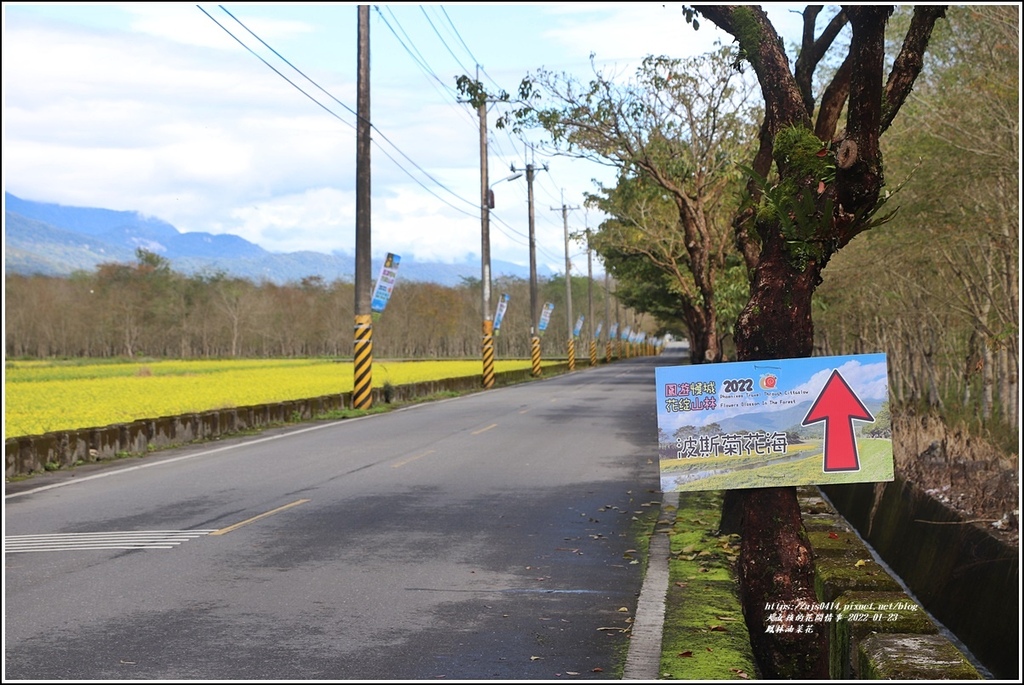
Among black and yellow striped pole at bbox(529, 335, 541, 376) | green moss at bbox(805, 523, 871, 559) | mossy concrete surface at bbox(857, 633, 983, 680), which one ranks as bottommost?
mossy concrete surface at bbox(857, 633, 983, 680)

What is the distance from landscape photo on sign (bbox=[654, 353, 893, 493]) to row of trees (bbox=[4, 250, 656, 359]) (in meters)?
117

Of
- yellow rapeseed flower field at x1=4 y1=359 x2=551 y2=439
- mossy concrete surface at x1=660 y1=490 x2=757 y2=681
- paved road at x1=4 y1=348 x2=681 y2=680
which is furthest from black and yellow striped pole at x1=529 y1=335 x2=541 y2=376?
mossy concrete surface at x1=660 y1=490 x2=757 y2=681

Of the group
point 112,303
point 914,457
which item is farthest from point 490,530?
point 112,303

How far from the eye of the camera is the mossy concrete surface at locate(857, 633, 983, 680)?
4.75m

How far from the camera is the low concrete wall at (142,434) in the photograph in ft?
53.5

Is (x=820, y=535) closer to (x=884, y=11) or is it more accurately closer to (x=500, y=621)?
(x=500, y=621)

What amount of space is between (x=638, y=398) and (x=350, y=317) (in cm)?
11607

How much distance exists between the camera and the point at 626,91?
20.1 metres

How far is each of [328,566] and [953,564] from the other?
16.7 feet

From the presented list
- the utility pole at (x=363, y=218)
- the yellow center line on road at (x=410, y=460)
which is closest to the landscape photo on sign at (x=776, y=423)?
the yellow center line on road at (x=410, y=460)

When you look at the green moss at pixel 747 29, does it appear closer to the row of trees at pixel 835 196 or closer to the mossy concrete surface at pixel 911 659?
the row of trees at pixel 835 196

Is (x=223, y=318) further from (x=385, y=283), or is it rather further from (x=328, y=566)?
(x=328, y=566)

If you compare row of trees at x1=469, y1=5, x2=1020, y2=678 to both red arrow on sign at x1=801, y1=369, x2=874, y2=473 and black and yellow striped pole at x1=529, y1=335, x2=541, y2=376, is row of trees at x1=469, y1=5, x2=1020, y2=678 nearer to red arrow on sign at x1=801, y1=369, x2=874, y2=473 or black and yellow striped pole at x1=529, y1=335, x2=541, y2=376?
red arrow on sign at x1=801, y1=369, x2=874, y2=473

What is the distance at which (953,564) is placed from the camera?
9.38 metres
